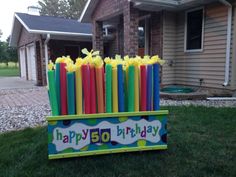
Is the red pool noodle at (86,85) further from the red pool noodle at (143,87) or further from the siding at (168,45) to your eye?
the siding at (168,45)

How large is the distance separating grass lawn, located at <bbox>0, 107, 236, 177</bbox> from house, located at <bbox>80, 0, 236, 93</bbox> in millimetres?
3598

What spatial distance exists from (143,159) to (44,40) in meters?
9.72

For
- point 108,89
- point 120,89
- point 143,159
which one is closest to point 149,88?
point 120,89

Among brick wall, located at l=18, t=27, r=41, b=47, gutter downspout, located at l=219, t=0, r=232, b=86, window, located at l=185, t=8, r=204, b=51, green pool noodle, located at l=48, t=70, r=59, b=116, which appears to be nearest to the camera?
green pool noodle, located at l=48, t=70, r=59, b=116

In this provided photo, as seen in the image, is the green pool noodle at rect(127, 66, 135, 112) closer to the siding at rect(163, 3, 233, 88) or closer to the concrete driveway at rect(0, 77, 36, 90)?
the siding at rect(163, 3, 233, 88)

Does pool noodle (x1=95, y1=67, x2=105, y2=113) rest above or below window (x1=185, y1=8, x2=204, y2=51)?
below

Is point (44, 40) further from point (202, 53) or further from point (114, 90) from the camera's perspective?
point (114, 90)

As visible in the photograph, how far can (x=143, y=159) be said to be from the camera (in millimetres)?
2492

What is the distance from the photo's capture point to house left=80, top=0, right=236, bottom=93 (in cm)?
632

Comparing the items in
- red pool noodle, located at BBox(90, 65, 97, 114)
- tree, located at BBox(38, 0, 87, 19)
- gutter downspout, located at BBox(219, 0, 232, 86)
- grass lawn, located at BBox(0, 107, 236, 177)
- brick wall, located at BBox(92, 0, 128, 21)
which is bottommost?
grass lawn, located at BBox(0, 107, 236, 177)

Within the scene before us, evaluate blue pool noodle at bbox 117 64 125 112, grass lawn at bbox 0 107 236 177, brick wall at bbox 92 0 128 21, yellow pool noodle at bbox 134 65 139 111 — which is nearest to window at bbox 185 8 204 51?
brick wall at bbox 92 0 128 21

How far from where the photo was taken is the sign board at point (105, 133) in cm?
236

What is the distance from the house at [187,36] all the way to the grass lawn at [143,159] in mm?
3598

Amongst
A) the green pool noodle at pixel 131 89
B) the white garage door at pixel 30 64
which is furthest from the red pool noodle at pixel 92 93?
the white garage door at pixel 30 64
